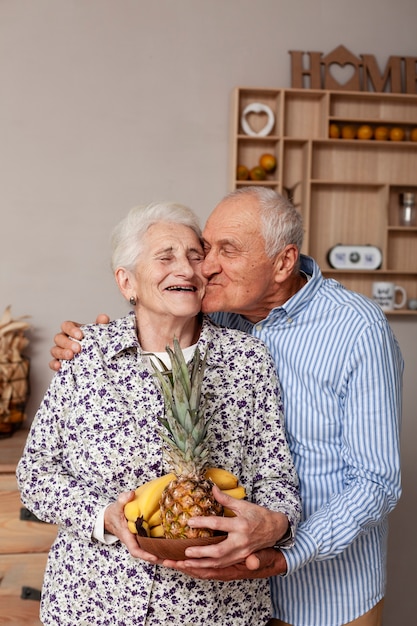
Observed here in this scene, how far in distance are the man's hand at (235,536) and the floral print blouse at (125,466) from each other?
11cm

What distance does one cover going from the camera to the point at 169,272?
169 cm

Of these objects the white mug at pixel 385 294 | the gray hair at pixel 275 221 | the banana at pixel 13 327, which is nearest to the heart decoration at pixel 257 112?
the white mug at pixel 385 294

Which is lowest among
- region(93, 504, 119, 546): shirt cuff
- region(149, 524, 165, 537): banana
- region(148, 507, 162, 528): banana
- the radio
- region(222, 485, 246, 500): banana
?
region(93, 504, 119, 546): shirt cuff

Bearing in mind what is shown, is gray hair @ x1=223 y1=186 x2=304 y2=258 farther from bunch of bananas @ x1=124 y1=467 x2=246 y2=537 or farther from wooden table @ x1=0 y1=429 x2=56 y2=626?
wooden table @ x1=0 y1=429 x2=56 y2=626

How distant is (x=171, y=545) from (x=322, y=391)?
0.58 m

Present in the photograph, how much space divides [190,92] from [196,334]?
1879mm

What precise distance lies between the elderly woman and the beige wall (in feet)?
5.21

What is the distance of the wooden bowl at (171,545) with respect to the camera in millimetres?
1299


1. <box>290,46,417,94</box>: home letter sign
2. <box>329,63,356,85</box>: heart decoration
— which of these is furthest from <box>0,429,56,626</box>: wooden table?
<box>329,63,356,85</box>: heart decoration

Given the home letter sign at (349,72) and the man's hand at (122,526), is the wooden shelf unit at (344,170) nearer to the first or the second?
the home letter sign at (349,72)

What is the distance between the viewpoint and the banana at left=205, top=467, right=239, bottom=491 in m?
1.48

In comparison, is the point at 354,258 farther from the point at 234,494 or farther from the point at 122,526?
the point at 122,526

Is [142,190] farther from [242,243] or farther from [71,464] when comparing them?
[71,464]

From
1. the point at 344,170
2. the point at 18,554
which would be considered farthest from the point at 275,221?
the point at 344,170
